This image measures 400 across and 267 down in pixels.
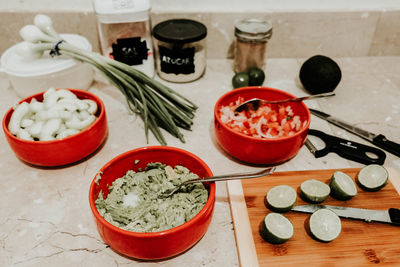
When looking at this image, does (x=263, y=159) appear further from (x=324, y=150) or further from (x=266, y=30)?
(x=266, y=30)

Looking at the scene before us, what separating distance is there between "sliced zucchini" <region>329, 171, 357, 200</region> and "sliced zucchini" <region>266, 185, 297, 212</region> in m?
0.10

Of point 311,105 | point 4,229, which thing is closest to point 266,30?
point 311,105

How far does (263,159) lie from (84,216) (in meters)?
0.45

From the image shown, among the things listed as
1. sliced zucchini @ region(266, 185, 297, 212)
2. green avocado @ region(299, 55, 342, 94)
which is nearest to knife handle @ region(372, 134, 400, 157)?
green avocado @ region(299, 55, 342, 94)

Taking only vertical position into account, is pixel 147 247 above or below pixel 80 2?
below

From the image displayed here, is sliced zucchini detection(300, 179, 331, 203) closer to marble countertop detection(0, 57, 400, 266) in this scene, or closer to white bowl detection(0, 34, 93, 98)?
marble countertop detection(0, 57, 400, 266)

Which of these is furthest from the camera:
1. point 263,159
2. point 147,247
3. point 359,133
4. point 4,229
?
point 359,133

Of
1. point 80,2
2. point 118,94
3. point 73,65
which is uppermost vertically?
point 80,2

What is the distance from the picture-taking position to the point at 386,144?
94cm

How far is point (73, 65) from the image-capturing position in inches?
42.8

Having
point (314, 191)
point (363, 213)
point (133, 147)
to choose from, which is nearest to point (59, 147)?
point (133, 147)

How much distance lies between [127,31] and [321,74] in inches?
25.4

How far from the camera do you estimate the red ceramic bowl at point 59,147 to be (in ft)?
2.69

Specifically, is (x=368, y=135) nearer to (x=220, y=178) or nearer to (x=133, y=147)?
(x=220, y=178)
